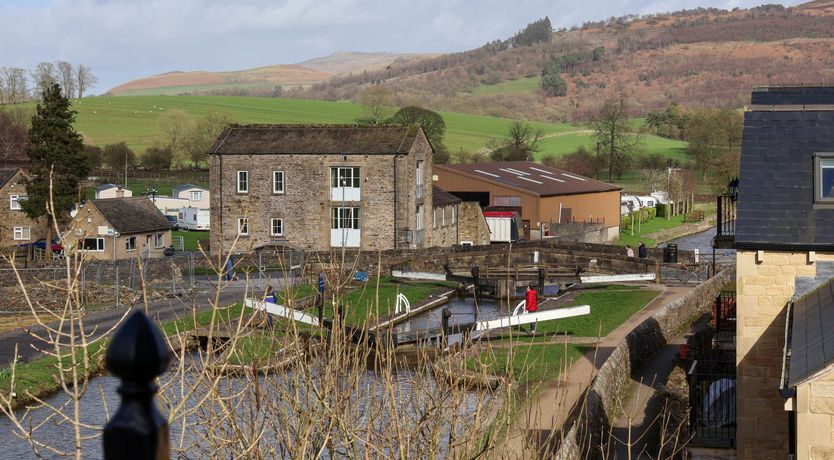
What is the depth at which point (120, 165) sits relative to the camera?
104188 mm

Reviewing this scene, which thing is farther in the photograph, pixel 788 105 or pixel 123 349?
pixel 788 105

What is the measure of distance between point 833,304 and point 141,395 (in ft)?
40.8

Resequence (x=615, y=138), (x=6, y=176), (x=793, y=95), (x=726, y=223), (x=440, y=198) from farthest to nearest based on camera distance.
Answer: (x=615, y=138) < (x=440, y=198) < (x=6, y=176) < (x=726, y=223) < (x=793, y=95)

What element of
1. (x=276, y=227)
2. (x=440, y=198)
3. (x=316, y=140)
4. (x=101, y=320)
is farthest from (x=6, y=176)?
(x=101, y=320)

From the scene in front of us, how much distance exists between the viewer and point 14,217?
193ft

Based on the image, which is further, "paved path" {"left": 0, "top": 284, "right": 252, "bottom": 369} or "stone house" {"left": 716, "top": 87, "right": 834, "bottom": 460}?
"paved path" {"left": 0, "top": 284, "right": 252, "bottom": 369}

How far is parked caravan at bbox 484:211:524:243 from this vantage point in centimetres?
6506

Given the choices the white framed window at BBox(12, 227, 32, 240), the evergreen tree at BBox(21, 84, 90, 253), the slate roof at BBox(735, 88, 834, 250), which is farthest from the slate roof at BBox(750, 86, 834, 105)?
the white framed window at BBox(12, 227, 32, 240)

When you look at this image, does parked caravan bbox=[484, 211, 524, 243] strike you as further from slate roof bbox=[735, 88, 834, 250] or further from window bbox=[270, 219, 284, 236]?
slate roof bbox=[735, 88, 834, 250]

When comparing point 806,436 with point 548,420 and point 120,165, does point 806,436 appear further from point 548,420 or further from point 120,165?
point 120,165

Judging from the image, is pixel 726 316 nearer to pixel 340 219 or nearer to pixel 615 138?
pixel 340 219

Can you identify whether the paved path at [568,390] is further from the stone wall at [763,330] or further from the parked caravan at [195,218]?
the parked caravan at [195,218]

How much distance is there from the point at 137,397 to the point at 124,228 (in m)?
50.3

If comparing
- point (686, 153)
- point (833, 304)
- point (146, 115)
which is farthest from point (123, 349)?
point (146, 115)
